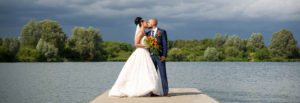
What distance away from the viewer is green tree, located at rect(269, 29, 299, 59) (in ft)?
248

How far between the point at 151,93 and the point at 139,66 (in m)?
0.85

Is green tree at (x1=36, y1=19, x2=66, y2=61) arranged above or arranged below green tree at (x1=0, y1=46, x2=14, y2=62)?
above

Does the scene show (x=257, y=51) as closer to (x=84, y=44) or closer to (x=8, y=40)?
(x=84, y=44)

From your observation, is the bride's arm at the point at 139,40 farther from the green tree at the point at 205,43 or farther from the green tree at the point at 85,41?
the green tree at the point at 205,43

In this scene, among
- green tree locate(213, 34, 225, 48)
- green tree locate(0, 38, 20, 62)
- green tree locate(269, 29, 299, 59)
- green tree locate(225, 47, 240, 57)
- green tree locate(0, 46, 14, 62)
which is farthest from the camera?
green tree locate(213, 34, 225, 48)

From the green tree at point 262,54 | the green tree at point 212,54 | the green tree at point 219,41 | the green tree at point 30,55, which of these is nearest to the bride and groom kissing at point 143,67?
the green tree at point 30,55

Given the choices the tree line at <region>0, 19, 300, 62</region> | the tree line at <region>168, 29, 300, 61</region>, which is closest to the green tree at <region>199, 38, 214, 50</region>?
the tree line at <region>168, 29, 300, 61</region>

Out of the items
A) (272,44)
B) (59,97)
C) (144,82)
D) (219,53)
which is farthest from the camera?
(219,53)

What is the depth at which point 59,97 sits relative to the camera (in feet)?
57.4

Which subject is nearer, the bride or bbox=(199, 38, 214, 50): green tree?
the bride

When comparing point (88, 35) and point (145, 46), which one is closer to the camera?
point (145, 46)

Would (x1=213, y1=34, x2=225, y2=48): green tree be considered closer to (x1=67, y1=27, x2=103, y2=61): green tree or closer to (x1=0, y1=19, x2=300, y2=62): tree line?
(x1=0, y1=19, x2=300, y2=62): tree line

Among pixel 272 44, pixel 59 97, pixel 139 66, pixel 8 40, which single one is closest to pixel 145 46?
pixel 139 66

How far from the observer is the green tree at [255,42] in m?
86.4
